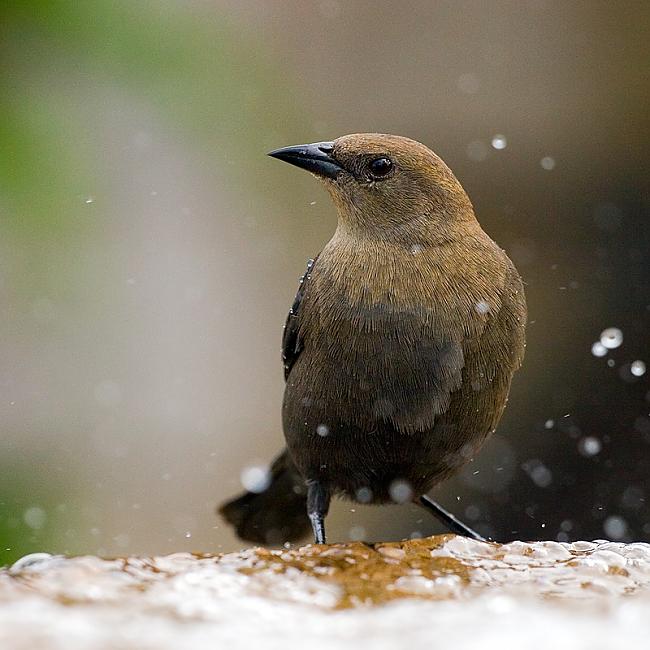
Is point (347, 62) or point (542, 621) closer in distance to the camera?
point (542, 621)

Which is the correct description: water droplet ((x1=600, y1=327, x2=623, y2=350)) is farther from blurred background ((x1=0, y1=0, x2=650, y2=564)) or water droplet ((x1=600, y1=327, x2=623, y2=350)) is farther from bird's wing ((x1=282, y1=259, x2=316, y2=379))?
bird's wing ((x1=282, y1=259, x2=316, y2=379))

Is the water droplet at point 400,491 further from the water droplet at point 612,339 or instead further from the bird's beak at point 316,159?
the water droplet at point 612,339

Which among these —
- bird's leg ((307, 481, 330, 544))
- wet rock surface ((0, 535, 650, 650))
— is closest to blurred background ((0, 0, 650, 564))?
bird's leg ((307, 481, 330, 544))

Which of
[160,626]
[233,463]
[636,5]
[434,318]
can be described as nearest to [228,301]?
[233,463]

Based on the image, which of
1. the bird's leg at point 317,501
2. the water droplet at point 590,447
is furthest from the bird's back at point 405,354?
the water droplet at point 590,447

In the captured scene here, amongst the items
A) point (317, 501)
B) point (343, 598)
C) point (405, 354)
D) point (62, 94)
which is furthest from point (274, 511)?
point (343, 598)

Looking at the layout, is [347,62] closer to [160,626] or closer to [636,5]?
[636,5]
